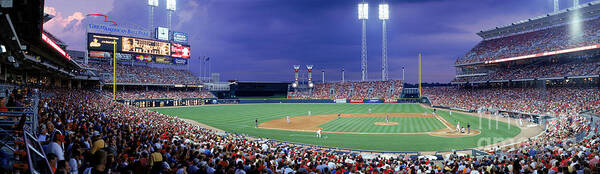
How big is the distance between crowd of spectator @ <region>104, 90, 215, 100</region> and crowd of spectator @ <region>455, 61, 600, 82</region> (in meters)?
56.2

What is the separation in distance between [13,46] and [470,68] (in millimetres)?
64698

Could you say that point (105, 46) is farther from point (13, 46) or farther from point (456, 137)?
point (456, 137)

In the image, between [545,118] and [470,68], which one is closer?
[545,118]

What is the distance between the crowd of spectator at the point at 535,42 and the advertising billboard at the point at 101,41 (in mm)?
66495

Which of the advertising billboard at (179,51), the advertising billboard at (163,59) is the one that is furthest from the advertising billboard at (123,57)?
the advertising billboard at (179,51)

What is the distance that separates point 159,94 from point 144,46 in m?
10.3

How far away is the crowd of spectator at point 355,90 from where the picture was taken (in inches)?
2817

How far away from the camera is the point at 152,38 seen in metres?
63.3

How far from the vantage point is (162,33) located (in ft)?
213

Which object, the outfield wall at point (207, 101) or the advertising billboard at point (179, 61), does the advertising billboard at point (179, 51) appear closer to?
the advertising billboard at point (179, 61)

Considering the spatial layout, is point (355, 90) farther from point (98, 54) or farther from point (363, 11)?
point (98, 54)

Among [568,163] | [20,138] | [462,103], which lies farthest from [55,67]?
[462,103]

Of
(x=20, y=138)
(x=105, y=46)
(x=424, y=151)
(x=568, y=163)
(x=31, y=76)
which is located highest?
(x=105, y=46)

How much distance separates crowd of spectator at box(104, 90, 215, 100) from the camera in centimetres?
5400
